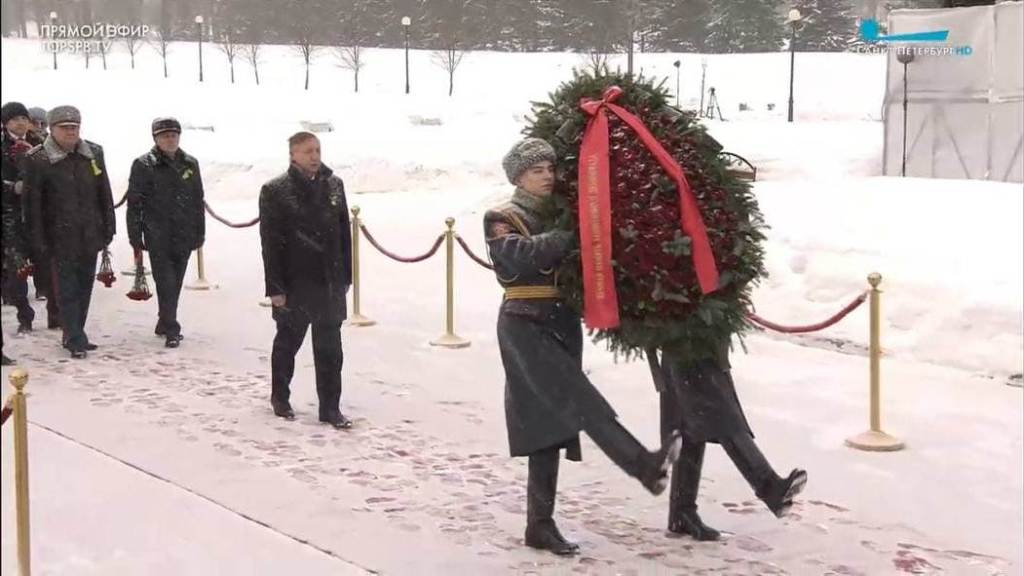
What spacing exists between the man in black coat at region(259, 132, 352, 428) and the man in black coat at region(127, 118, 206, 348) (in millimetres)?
2441

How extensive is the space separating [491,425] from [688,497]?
90.7 inches

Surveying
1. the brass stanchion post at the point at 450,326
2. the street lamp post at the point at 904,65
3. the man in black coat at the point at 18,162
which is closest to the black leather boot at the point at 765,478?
the man in black coat at the point at 18,162

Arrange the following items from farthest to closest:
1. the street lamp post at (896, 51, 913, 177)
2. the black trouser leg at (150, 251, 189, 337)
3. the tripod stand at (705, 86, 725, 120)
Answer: the tripod stand at (705, 86, 725, 120) < the street lamp post at (896, 51, 913, 177) < the black trouser leg at (150, 251, 189, 337)

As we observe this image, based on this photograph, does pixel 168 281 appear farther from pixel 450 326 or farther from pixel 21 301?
pixel 450 326

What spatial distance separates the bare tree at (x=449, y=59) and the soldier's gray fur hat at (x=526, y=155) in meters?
16.0

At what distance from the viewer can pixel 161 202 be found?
9594mm

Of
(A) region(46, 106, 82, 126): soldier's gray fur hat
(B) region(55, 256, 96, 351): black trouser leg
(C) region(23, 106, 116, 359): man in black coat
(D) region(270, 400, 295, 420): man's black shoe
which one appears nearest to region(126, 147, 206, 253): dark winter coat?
(C) region(23, 106, 116, 359): man in black coat

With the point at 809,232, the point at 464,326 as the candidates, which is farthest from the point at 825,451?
Answer: the point at 809,232

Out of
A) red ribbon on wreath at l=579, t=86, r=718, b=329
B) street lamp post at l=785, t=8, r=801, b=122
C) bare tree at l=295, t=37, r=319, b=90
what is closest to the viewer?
red ribbon on wreath at l=579, t=86, r=718, b=329

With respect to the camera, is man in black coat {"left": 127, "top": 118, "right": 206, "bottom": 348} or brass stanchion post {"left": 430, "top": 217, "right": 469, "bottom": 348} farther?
brass stanchion post {"left": 430, "top": 217, "right": 469, "bottom": 348}

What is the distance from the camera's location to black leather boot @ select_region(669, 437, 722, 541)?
17.8 ft

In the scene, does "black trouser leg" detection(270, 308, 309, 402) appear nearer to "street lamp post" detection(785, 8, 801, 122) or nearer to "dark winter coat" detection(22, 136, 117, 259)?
"dark winter coat" detection(22, 136, 117, 259)

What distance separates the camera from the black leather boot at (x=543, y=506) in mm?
5258

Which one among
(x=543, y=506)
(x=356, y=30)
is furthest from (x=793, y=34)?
(x=543, y=506)
